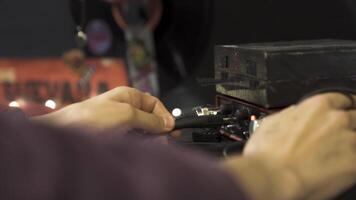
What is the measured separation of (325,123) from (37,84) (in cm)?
130

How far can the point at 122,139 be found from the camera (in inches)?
11.8

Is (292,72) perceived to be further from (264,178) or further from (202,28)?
(202,28)

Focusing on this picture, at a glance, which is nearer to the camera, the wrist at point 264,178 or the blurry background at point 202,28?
the wrist at point 264,178

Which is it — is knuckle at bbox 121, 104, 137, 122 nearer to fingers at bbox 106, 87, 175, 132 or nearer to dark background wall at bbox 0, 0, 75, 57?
fingers at bbox 106, 87, 175, 132

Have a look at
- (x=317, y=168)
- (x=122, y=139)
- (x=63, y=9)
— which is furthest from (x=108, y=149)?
(x=63, y=9)

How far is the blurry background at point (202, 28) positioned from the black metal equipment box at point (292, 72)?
61cm

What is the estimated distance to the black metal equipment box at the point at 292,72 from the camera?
2.34 ft

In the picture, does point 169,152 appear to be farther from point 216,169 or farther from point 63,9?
point 63,9

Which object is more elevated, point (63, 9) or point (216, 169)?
point (63, 9)

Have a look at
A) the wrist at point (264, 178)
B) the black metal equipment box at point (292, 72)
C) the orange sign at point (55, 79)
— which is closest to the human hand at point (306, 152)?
the wrist at point (264, 178)

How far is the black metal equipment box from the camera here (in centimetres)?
71

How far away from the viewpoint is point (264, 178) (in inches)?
13.4

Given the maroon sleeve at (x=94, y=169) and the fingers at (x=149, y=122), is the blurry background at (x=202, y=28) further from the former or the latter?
the maroon sleeve at (x=94, y=169)

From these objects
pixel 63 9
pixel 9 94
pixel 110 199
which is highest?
pixel 63 9
